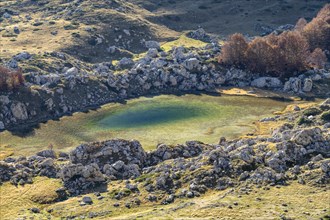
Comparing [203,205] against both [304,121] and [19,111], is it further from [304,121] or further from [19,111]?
[19,111]

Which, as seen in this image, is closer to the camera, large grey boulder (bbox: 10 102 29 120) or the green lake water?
the green lake water

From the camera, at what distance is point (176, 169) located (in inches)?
4072

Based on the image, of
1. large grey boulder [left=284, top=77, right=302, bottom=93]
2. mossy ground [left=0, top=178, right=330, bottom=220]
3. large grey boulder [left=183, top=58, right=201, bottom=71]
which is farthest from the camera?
large grey boulder [left=183, top=58, right=201, bottom=71]

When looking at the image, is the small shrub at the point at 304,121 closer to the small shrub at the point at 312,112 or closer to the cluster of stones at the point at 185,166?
the small shrub at the point at 312,112

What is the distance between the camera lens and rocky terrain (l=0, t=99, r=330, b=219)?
9538cm

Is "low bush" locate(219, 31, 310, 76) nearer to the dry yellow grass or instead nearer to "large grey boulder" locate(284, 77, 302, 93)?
"large grey boulder" locate(284, 77, 302, 93)

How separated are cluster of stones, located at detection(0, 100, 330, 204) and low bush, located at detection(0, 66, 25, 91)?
52731mm

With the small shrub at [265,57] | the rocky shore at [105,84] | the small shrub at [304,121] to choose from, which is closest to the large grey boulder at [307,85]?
the rocky shore at [105,84]

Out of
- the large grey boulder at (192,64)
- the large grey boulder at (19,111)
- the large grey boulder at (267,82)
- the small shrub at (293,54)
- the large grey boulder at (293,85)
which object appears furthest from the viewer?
the large grey boulder at (192,64)

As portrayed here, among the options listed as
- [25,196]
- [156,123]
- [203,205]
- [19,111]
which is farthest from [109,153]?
Result: [19,111]

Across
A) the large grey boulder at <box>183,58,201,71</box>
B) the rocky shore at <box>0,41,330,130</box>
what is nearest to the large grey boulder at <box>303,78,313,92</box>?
the rocky shore at <box>0,41,330,130</box>

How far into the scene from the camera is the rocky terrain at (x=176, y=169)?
95375mm

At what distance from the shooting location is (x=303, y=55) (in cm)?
19738

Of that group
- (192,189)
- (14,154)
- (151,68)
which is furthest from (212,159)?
(151,68)
